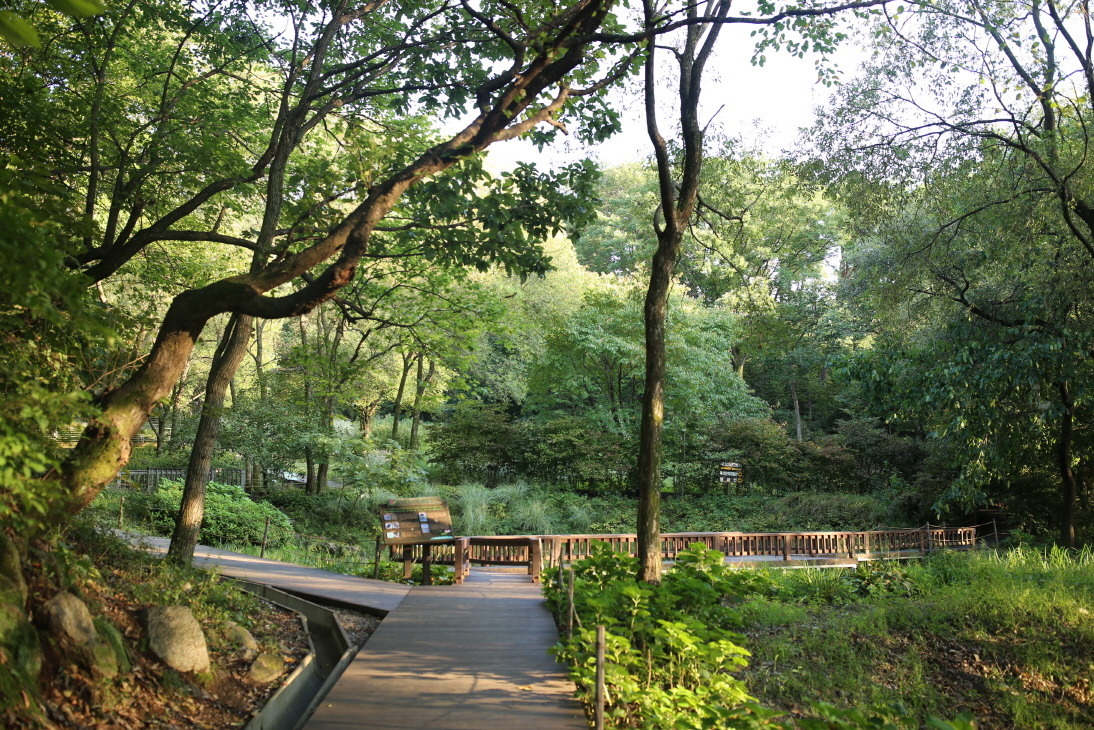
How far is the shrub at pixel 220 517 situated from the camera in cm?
1565

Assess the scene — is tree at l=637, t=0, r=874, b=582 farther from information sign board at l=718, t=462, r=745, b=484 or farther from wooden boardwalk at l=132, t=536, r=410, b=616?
information sign board at l=718, t=462, r=745, b=484

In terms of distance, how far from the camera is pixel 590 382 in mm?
23844

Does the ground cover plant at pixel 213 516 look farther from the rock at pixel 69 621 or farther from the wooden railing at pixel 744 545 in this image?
the rock at pixel 69 621

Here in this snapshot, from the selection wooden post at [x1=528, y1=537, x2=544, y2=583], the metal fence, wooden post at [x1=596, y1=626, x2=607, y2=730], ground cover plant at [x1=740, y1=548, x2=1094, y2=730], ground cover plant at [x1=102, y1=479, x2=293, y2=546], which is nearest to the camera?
wooden post at [x1=596, y1=626, x2=607, y2=730]

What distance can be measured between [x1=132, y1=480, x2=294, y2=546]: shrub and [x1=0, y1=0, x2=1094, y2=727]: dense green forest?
94 millimetres

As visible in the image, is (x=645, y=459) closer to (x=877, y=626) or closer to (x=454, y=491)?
(x=877, y=626)

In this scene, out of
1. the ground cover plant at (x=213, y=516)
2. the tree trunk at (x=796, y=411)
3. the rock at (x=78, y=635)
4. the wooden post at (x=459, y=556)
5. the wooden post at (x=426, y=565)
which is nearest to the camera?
the rock at (x=78, y=635)

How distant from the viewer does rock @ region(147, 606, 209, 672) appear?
5164 mm

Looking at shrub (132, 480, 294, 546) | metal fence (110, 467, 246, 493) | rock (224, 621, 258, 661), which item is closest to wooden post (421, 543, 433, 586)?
rock (224, 621, 258, 661)

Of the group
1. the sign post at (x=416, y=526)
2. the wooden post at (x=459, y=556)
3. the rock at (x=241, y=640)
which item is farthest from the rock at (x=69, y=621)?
the wooden post at (x=459, y=556)

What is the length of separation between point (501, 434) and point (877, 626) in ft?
52.8

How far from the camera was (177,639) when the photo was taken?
5293mm

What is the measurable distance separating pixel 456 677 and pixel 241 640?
1.98 meters

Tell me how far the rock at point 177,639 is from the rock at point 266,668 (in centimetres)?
44
